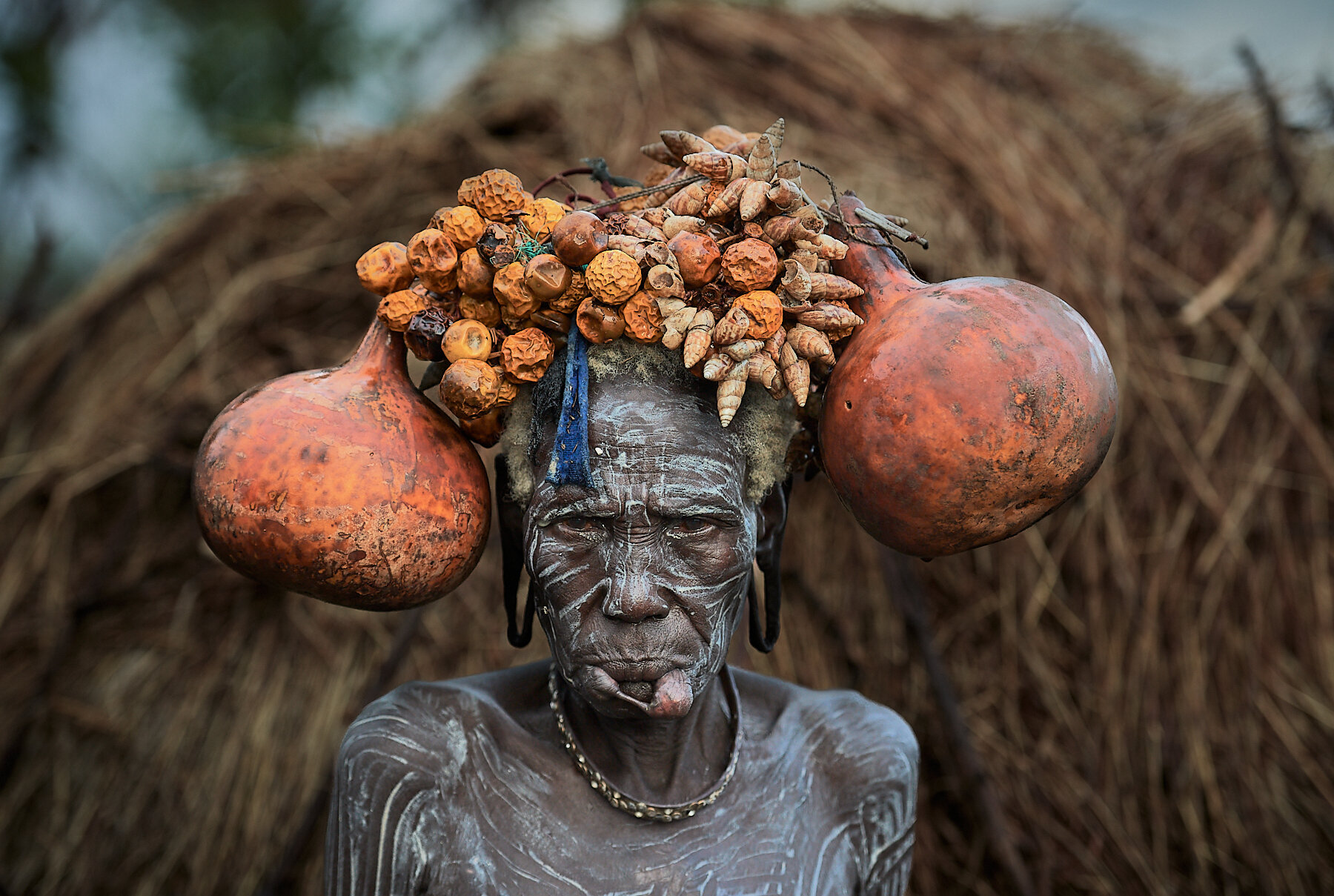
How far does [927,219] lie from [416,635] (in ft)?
8.04

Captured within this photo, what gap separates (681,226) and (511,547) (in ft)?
2.43

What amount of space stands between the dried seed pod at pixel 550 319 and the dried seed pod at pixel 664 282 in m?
0.15

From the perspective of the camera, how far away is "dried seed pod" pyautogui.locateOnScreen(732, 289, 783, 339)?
5.43 ft

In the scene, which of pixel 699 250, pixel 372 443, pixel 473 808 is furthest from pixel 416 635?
pixel 699 250

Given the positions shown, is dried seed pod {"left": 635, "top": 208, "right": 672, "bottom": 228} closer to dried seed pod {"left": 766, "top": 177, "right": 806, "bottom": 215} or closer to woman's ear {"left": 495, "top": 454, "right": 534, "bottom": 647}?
dried seed pod {"left": 766, "top": 177, "right": 806, "bottom": 215}

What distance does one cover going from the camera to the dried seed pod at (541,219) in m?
1.75

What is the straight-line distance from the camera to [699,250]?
1.66m

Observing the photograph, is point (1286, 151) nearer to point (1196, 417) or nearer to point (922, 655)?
point (1196, 417)

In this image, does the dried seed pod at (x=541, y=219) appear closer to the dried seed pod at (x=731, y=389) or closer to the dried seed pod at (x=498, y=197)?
the dried seed pod at (x=498, y=197)

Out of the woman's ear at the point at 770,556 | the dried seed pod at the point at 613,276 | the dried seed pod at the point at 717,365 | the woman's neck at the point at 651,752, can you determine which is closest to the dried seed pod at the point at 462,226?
the dried seed pod at the point at 613,276

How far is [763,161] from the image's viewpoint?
172cm

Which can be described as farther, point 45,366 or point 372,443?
point 45,366

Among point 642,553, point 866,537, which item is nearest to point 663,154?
point 642,553

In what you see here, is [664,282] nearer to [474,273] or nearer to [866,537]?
[474,273]
